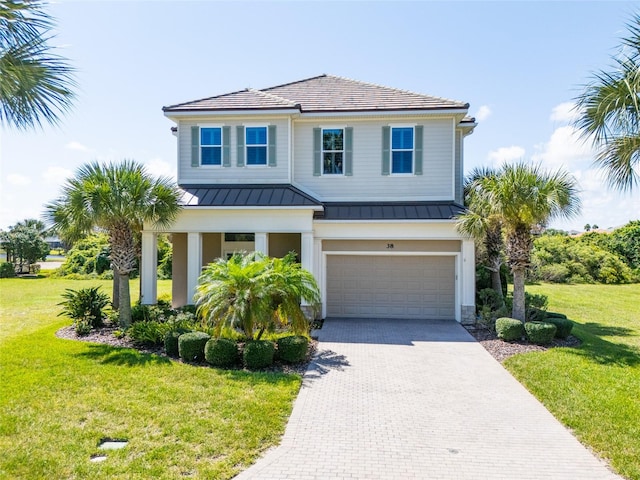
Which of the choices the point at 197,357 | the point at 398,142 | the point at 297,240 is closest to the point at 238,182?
the point at 297,240

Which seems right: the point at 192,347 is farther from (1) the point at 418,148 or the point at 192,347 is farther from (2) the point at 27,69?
(1) the point at 418,148

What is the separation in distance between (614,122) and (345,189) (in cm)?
838

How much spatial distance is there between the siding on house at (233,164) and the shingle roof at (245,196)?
0.31m

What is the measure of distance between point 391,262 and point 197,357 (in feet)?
24.5

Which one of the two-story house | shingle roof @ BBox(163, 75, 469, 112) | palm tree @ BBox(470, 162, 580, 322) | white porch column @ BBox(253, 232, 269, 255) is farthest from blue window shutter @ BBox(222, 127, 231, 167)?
palm tree @ BBox(470, 162, 580, 322)

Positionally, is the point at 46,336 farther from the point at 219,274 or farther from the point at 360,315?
the point at 360,315

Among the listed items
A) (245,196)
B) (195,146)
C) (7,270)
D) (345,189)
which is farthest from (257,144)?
(7,270)

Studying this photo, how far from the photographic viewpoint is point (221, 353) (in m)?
8.40

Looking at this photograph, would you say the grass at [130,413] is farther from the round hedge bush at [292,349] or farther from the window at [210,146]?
the window at [210,146]

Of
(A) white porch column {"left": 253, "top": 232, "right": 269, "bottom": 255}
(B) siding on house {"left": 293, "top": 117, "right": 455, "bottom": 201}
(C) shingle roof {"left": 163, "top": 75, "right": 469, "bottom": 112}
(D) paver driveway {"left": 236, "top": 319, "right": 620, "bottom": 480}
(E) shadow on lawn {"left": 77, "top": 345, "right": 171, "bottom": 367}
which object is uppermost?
(C) shingle roof {"left": 163, "top": 75, "right": 469, "bottom": 112}

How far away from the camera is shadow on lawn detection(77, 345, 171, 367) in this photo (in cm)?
855

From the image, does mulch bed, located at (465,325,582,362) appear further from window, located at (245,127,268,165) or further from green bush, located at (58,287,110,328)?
green bush, located at (58,287,110,328)

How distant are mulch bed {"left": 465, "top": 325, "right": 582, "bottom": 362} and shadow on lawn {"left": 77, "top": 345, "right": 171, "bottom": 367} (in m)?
7.92

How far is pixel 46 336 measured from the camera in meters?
10.8
